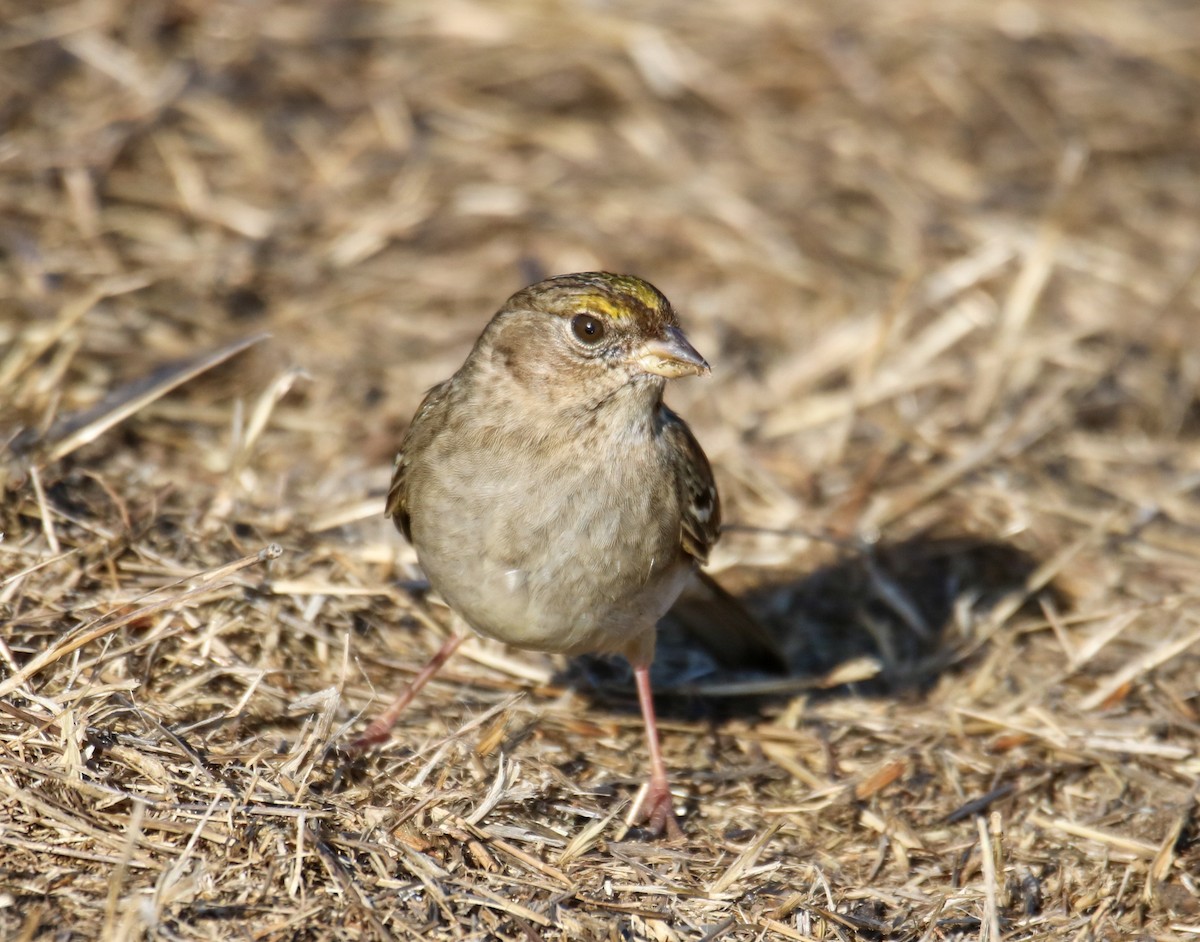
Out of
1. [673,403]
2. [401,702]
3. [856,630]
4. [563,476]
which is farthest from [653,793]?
[673,403]

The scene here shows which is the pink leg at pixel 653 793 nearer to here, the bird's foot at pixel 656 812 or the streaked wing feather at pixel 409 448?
the bird's foot at pixel 656 812

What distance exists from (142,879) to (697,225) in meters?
5.50

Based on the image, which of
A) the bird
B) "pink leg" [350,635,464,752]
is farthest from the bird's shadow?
the bird

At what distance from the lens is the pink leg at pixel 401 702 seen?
5160 millimetres

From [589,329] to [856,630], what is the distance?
2.44 meters

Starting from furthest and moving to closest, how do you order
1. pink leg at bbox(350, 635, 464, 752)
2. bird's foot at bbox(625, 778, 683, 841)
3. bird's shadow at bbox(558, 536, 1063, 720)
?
bird's shadow at bbox(558, 536, 1063, 720)
pink leg at bbox(350, 635, 464, 752)
bird's foot at bbox(625, 778, 683, 841)

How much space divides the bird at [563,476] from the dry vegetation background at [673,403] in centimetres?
46

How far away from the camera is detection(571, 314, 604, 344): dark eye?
4.90 m

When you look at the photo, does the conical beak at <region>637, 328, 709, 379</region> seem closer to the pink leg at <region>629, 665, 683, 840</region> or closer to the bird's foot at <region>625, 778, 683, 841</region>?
the pink leg at <region>629, 665, 683, 840</region>

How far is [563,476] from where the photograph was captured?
15.7ft

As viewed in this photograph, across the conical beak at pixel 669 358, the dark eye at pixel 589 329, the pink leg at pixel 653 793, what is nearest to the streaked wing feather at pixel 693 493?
the conical beak at pixel 669 358

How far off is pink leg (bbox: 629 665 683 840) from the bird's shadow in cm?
48

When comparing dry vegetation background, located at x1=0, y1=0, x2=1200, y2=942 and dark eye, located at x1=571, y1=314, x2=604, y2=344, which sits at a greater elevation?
dark eye, located at x1=571, y1=314, x2=604, y2=344

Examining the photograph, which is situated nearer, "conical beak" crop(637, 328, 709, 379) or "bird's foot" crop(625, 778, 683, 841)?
"conical beak" crop(637, 328, 709, 379)
